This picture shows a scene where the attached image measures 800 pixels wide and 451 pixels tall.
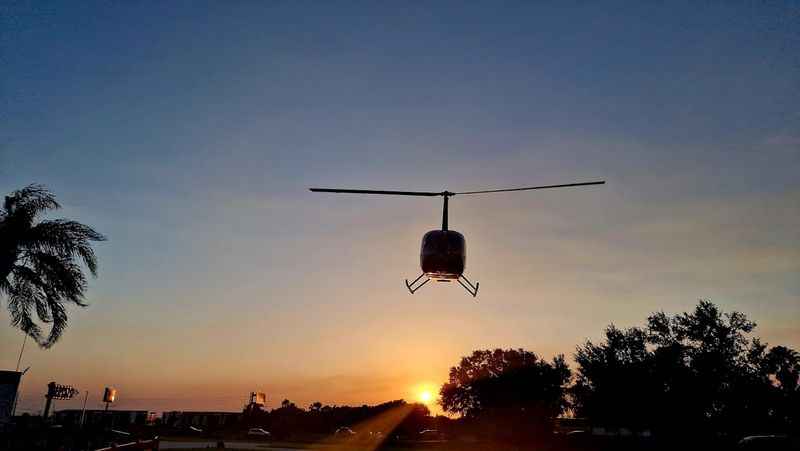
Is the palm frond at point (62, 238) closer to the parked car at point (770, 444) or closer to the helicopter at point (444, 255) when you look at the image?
the helicopter at point (444, 255)

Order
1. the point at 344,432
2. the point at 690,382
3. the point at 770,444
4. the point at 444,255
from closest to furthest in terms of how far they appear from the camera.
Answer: the point at 444,255 → the point at 770,444 → the point at 690,382 → the point at 344,432

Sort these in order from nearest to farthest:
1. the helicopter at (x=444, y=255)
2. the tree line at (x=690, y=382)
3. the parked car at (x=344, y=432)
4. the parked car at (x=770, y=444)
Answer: the helicopter at (x=444, y=255)
the parked car at (x=770, y=444)
the tree line at (x=690, y=382)
the parked car at (x=344, y=432)

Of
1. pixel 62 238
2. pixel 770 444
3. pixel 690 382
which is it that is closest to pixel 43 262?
pixel 62 238

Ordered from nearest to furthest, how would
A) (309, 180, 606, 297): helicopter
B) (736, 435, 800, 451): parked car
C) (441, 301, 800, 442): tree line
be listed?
(309, 180, 606, 297): helicopter < (736, 435, 800, 451): parked car < (441, 301, 800, 442): tree line

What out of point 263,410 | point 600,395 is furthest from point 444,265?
point 263,410

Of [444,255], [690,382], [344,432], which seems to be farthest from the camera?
[344,432]

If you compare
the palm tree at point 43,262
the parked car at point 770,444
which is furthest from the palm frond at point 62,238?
the parked car at point 770,444

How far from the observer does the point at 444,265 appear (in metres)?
16.9

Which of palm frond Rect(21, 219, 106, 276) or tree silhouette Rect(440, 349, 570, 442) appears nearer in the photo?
Result: palm frond Rect(21, 219, 106, 276)

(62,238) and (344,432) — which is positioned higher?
(62,238)

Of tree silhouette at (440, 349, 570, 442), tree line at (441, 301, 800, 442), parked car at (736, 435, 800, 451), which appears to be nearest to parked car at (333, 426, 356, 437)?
tree silhouette at (440, 349, 570, 442)

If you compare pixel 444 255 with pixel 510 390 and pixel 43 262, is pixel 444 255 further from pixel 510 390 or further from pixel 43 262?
pixel 510 390

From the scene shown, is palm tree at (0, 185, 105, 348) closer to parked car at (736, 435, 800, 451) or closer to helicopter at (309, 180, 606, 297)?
helicopter at (309, 180, 606, 297)

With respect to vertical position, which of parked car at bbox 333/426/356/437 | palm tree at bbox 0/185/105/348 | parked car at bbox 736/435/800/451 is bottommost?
parked car at bbox 333/426/356/437
